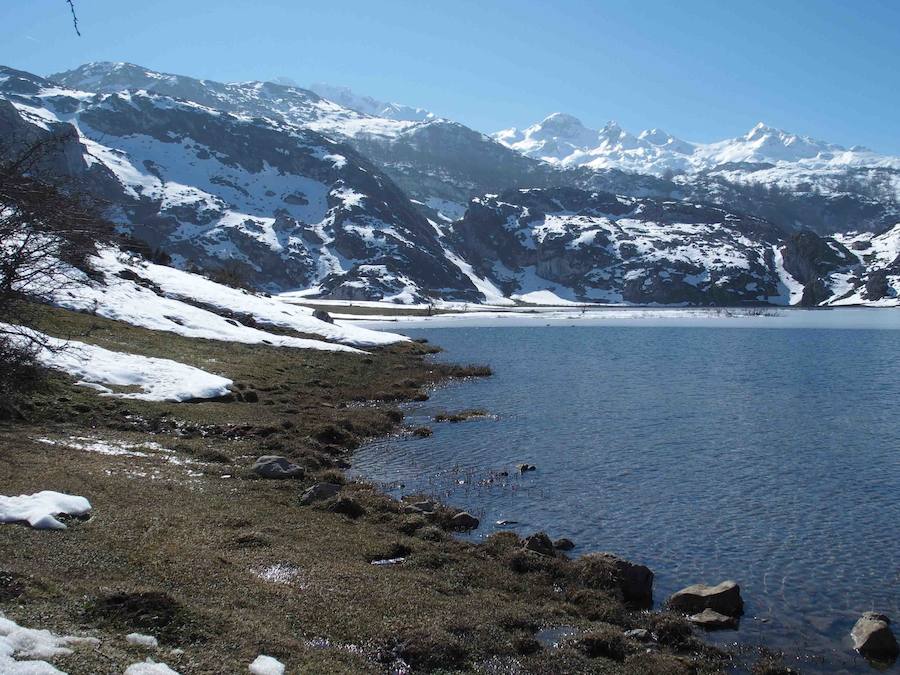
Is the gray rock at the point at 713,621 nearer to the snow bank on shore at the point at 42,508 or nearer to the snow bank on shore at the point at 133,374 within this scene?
the snow bank on shore at the point at 42,508

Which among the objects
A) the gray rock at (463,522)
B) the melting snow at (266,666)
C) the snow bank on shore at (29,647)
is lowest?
the gray rock at (463,522)

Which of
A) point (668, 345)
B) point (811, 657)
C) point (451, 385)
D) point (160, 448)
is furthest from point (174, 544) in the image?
point (668, 345)

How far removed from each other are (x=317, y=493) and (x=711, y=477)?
1761cm

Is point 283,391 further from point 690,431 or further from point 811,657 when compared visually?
point 811,657

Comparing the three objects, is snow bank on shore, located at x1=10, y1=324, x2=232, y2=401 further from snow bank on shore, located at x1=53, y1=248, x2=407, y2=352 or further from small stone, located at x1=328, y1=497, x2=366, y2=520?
small stone, located at x1=328, y1=497, x2=366, y2=520

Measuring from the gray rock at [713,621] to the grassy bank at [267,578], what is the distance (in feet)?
1.98

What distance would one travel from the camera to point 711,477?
99.0 ft

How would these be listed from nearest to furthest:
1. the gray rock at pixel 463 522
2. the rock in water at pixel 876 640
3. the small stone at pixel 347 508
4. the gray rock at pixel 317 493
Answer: the rock in water at pixel 876 640
the small stone at pixel 347 508
the gray rock at pixel 463 522
the gray rock at pixel 317 493

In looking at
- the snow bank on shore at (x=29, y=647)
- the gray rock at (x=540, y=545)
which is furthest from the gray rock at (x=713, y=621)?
the snow bank on shore at (x=29, y=647)

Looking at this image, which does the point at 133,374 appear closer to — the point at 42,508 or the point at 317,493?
the point at 317,493

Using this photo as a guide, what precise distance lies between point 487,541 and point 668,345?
92.7 meters

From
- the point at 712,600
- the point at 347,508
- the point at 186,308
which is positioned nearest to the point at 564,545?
the point at 712,600

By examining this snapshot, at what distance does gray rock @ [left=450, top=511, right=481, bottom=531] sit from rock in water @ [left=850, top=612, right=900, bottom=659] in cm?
1123

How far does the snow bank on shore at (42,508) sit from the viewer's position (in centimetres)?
1565
